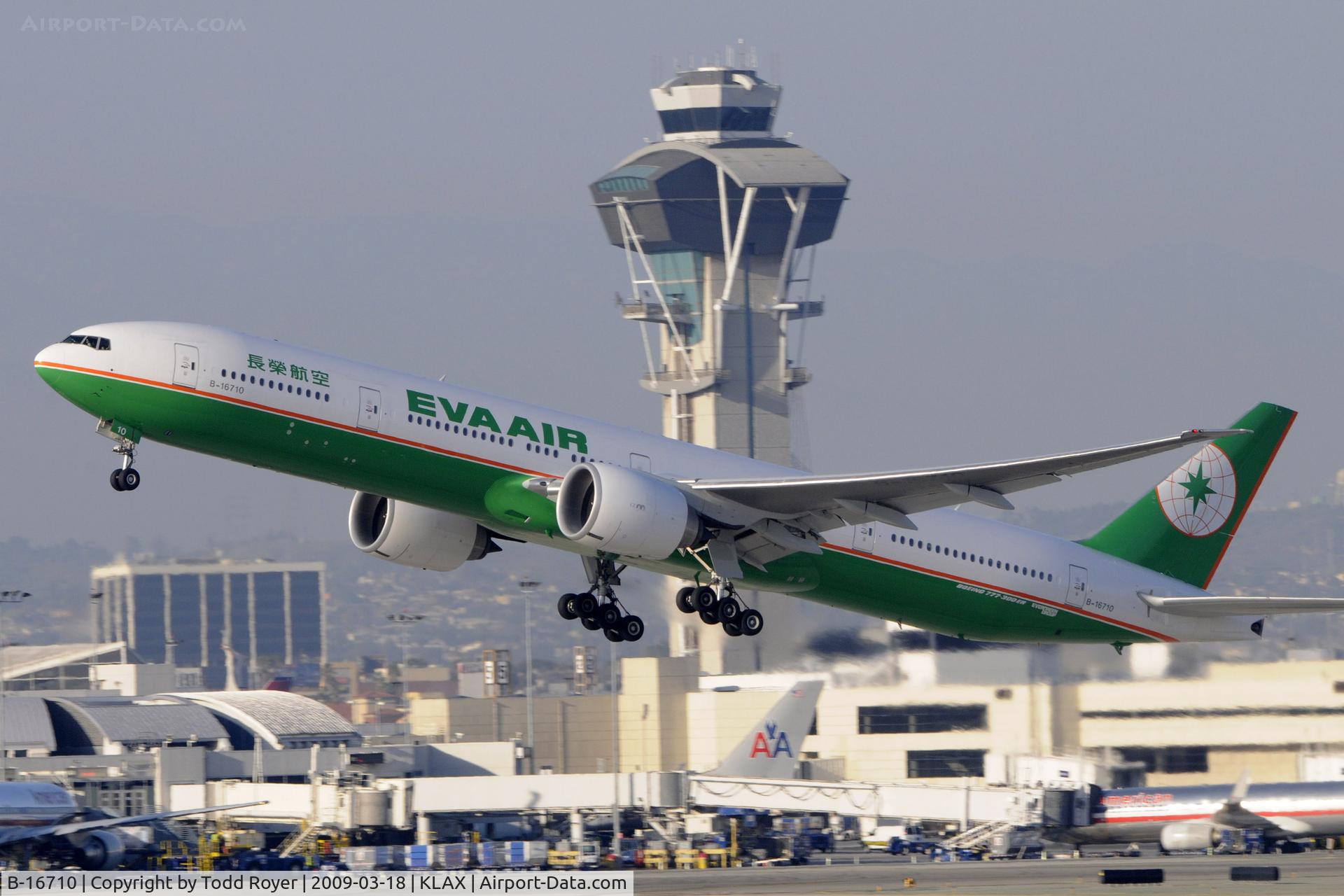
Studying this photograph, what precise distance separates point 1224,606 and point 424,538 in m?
17.6

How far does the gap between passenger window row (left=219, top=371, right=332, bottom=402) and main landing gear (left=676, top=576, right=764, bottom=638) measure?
8.73m

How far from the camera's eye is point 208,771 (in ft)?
223

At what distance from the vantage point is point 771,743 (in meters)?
61.7

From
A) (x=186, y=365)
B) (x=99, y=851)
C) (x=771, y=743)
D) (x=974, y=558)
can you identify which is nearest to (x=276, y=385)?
(x=186, y=365)

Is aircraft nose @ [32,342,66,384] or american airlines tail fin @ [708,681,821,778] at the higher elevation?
aircraft nose @ [32,342,66,384]

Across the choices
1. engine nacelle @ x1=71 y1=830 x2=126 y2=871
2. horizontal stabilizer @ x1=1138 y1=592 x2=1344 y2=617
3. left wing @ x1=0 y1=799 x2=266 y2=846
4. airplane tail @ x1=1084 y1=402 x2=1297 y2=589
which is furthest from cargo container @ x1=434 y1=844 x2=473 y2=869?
horizontal stabilizer @ x1=1138 y1=592 x2=1344 y2=617

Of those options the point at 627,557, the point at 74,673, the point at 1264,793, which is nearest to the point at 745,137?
the point at 74,673

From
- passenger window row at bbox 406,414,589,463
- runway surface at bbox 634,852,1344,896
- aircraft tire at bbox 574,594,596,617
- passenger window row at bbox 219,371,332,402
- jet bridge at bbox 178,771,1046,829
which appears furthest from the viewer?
jet bridge at bbox 178,771,1046,829

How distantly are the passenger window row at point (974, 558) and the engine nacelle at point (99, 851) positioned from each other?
2112 cm

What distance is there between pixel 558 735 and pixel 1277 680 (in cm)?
3899

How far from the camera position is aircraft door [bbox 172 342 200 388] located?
31.5m

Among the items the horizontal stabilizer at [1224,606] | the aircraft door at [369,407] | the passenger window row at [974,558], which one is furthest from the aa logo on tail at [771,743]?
the aircraft door at [369,407]

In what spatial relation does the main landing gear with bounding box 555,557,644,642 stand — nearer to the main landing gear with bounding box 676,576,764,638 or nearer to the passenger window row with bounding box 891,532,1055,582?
the main landing gear with bounding box 676,576,764,638

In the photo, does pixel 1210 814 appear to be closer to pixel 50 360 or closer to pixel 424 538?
pixel 424 538
